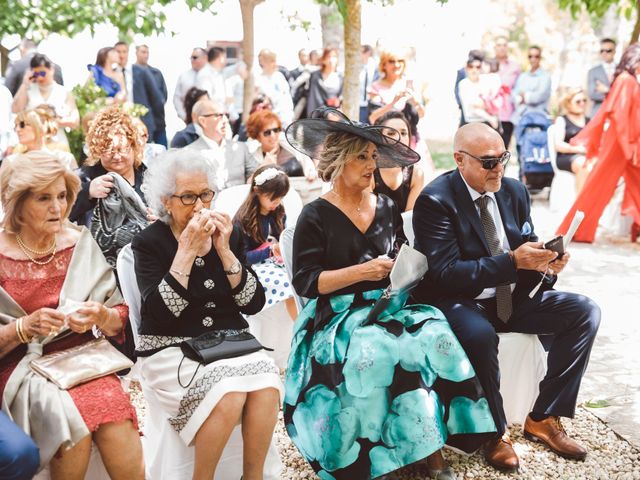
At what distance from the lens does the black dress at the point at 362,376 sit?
3426 millimetres

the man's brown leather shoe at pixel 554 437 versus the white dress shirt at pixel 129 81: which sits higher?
the white dress shirt at pixel 129 81

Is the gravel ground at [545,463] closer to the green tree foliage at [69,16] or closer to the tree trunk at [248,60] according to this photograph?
the green tree foliage at [69,16]

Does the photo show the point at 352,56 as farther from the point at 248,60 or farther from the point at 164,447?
the point at 164,447

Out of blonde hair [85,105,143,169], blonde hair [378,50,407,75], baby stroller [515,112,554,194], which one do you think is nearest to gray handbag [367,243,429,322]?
blonde hair [85,105,143,169]

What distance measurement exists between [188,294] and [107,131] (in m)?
1.74

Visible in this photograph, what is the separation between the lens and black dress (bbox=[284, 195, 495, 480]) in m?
3.43

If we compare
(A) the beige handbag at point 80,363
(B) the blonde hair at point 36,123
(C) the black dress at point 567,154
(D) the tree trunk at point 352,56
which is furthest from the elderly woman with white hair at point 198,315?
(C) the black dress at point 567,154

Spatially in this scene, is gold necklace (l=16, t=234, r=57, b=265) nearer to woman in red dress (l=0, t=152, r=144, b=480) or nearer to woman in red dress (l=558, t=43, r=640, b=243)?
woman in red dress (l=0, t=152, r=144, b=480)

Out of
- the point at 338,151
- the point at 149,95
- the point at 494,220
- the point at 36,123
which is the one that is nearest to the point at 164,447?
the point at 338,151

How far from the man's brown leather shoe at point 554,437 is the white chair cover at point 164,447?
1355 mm

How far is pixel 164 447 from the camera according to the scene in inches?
133

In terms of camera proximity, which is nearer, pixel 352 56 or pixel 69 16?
pixel 352 56

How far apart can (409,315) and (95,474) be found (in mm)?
1531

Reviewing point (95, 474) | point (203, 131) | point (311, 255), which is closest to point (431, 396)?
point (311, 255)
